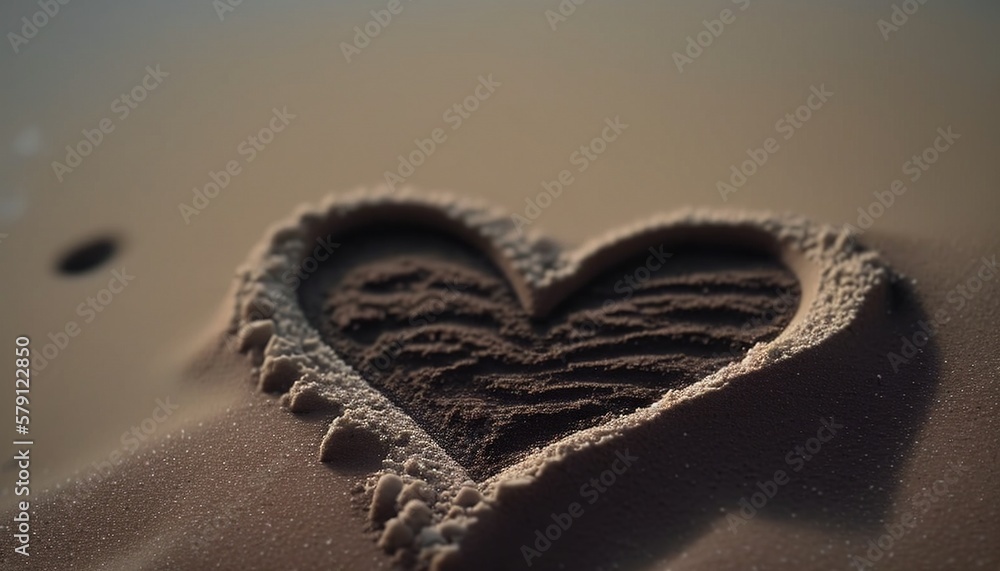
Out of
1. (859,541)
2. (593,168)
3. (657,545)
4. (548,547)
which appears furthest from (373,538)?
(593,168)

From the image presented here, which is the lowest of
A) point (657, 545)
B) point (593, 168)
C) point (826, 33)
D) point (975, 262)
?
point (657, 545)

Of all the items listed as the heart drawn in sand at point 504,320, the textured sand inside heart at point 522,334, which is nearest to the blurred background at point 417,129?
the heart drawn in sand at point 504,320

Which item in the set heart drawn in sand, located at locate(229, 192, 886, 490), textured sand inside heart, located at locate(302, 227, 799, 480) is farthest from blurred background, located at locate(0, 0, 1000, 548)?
textured sand inside heart, located at locate(302, 227, 799, 480)

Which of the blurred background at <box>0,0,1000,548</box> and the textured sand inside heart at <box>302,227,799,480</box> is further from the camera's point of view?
the blurred background at <box>0,0,1000,548</box>

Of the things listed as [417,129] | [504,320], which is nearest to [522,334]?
[504,320]

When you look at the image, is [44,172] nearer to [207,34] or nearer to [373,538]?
[207,34]

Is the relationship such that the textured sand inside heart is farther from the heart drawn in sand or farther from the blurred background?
the blurred background

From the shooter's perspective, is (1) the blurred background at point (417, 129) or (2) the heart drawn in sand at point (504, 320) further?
(1) the blurred background at point (417, 129)

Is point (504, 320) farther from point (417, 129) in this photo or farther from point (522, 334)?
point (417, 129)

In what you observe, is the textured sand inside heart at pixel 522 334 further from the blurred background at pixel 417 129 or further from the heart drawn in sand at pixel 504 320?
the blurred background at pixel 417 129
